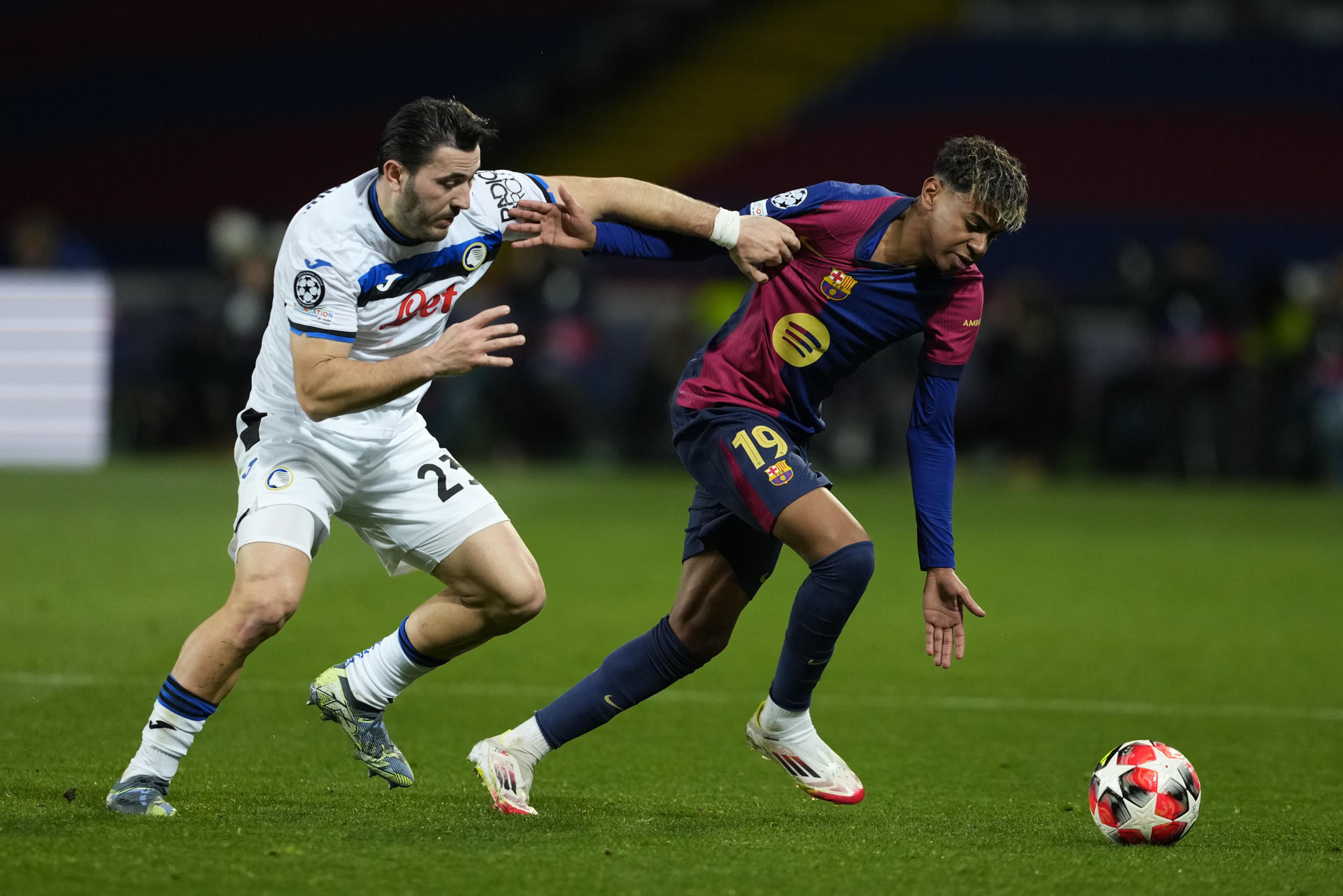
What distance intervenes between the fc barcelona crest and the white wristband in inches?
11.9

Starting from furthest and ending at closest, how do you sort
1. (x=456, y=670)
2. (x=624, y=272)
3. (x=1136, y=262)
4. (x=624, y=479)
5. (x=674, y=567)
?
1. (x=624, y=272)
2. (x=1136, y=262)
3. (x=624, y=479)
4. (x=674, y=567)
5. (x=456, y=670)

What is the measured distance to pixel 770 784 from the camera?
17.6ft

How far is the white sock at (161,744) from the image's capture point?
453 centimetres

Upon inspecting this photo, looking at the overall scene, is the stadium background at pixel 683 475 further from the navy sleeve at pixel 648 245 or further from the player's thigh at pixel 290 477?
the navy sleeve at pixel 648 245

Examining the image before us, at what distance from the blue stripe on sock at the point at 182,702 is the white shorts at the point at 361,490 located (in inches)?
16.3

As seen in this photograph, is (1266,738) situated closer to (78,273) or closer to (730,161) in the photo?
(78,273)

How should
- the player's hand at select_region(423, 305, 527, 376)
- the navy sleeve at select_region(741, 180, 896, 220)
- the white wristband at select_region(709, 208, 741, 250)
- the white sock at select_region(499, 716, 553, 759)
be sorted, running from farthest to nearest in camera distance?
the navy sleeve at select_region(741, 180, 896, 220), the white wristband at select_region(709, 208, 741, 250), the white sock at select_region(499, 716, 553, 759), the player's hand at select_region(423, 305, 527, 376)

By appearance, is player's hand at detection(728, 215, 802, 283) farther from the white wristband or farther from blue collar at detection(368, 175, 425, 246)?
blue collar at detection(368, 175, 425, 246)

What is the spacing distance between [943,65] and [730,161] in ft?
9.87

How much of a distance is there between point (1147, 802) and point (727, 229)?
6.59 ft

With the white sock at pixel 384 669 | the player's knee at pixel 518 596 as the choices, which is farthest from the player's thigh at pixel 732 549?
the white sock at pixel 384 669

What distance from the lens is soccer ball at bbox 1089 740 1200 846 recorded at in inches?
178

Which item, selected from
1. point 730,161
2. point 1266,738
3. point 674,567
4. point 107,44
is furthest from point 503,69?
point 1266,738

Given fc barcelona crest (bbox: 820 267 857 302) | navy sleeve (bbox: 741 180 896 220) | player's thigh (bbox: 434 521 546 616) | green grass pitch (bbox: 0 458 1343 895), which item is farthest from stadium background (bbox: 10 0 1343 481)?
player's thigh (bbox: 434 521 546 616)
